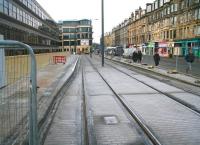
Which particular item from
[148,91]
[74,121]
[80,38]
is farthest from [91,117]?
[80,38]

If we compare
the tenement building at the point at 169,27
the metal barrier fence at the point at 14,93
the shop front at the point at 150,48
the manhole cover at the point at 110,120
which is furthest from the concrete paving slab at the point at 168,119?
the shop front at the point at 150,48

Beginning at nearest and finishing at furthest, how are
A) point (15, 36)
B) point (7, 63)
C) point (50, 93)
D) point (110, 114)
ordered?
1. point (7, 63)
2. point (110, 114)
3. point (50, 93)
4. point (15, 36)

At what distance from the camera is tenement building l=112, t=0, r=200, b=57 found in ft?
196

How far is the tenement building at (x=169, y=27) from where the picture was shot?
2351 inches

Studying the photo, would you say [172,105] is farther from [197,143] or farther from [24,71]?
[24,71]

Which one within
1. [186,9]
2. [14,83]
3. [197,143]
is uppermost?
[186,9]

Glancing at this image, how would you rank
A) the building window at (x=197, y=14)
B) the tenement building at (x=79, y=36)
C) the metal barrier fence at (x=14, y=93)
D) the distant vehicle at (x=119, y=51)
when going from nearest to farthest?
the metal barrier fence at (x=14, y=93)
the building window at (x=197, y=14)
the distant vehicle at (x=119, y=51)
the tenement building at (x=79, y=36)

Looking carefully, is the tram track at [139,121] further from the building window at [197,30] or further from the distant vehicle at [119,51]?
the distant vehicle at [119,51]

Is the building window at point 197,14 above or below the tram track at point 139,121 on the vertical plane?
above

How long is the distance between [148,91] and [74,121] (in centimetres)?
625

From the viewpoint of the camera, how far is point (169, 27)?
241 feet

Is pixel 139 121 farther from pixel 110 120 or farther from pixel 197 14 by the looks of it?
pixel 197 14

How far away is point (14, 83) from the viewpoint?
624cm

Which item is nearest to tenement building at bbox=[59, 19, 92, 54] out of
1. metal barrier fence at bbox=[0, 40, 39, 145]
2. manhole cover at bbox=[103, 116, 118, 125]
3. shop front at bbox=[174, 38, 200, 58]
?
shop front at bbox=[174, 38, 200, 58]
